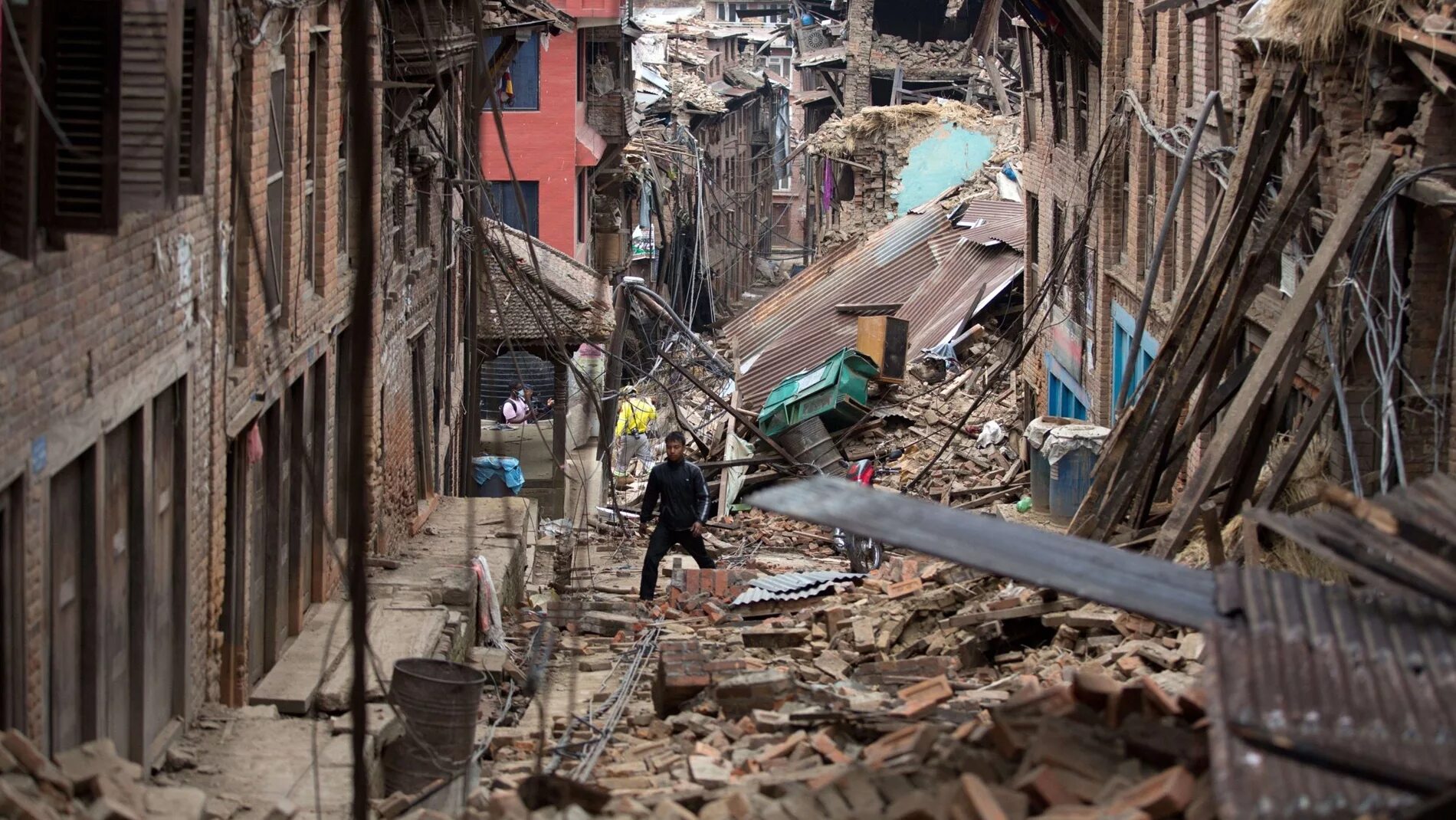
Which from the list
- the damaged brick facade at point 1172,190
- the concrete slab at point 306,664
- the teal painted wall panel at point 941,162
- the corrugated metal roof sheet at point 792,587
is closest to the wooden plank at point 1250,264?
the damaged brick facade at point 1172,190

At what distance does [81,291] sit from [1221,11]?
11059 millimetres

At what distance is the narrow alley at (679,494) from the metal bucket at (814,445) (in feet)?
0.22

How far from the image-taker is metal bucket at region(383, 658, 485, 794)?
9281mm

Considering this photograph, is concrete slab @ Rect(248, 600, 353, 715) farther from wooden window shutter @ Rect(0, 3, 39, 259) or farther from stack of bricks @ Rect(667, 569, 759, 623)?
wooden window shutter @ Rect(0, 3, 39, 259)

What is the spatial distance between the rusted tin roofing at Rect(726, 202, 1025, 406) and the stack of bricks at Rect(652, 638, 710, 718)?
1691 cm

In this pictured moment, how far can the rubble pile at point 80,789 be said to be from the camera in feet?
18.9

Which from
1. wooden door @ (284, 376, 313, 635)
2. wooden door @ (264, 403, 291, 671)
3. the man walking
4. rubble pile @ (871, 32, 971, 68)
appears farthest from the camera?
rubble pile @ (871, 32, 971, 68)

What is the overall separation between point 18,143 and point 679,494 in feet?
30.9

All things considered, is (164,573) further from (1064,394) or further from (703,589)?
(1064,394)

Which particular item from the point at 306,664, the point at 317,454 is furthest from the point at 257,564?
the point at 317,454

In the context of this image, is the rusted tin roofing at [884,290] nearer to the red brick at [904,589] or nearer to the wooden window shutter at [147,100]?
the red brick at [904,589]

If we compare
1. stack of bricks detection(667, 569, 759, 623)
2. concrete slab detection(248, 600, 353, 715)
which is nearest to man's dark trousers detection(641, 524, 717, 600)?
stack of bricks detection(667, 569, 759, 623)

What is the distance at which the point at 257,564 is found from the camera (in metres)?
11.1

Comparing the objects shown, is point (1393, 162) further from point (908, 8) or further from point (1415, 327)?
point (908, 8)
